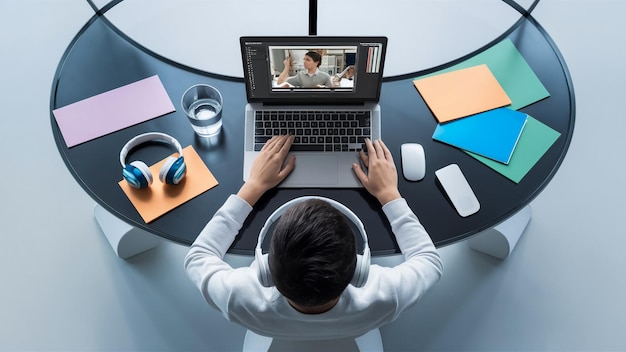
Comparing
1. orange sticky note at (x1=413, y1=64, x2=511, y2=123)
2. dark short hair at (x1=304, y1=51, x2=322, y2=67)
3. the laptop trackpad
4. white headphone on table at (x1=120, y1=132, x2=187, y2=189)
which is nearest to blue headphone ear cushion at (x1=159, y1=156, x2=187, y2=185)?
white headphone on table at (x1=120, y1=132, x2=187, y2=189)

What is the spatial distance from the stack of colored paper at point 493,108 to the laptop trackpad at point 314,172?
0.90ft

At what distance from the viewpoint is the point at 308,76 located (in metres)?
Answer: 1.14

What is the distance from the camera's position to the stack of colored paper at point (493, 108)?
3.97 ft

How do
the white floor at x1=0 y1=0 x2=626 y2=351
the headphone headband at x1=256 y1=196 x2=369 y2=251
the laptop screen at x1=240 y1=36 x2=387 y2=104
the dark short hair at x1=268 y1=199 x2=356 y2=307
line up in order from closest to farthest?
the dark short hair at x1=268 y1=199 x2=356 y2=307
the headphone headband at x1=256 y1=196 x2=369 y2=251
the laptop screen at x1=240 y1=36 x2=387 y2=104
the white floor at x1=0 y1=0 x2=626 y2=351

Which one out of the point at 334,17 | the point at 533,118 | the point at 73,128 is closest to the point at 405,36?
the point at 334,17

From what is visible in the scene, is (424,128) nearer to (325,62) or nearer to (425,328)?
(325,62)

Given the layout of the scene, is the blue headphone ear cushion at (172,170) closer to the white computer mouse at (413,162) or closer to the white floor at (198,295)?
the white computer mouse at (413,162)

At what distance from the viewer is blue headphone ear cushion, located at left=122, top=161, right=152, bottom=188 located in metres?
1.11

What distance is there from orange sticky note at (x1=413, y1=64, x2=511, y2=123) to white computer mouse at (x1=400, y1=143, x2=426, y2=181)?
0.41ft

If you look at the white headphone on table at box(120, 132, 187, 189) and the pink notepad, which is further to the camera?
the pink notepad

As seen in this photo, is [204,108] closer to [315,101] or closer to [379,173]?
[315,101]

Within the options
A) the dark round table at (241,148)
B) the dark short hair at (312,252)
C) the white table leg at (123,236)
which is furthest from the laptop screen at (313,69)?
the white table leg at (123,236)

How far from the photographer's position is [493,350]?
159 cm

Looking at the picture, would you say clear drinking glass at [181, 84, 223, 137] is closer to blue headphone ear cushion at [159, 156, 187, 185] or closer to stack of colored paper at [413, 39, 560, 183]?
blue headphone ear cushion at [159, 156, 187, 185]
